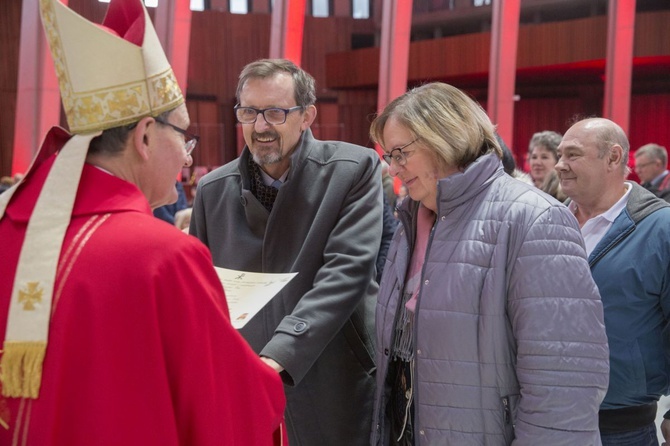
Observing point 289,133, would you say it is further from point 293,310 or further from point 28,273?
point 28,273

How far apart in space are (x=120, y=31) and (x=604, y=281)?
4.98 feet

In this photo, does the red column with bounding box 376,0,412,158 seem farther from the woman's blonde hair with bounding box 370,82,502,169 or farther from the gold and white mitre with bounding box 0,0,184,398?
the gold and white mitre with bounding box 0,0,184,398

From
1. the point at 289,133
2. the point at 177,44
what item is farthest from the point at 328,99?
the point at 289,133

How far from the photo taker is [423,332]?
172 cm

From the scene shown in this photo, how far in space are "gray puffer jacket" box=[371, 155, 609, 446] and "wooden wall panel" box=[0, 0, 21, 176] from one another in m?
12.7

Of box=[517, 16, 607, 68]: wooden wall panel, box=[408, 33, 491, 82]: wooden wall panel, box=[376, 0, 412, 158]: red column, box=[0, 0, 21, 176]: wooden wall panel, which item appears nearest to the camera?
box=[376, 0, 412, 158]: red column

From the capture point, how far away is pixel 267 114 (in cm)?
207

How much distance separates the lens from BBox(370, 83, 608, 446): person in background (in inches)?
62.9

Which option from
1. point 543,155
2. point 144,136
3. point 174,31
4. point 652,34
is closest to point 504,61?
point 652,34

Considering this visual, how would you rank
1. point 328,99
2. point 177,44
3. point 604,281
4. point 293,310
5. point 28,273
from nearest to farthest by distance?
point 28,273 < point 293,310 < point 604,281 < point 177,44 < point 328,99

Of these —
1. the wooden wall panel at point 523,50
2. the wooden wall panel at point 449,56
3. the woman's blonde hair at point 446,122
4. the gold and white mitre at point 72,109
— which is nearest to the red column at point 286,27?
the wooden wall panel at point 523,50

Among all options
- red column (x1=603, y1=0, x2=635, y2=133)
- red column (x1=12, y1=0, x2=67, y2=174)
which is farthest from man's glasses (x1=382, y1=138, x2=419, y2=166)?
red column (x1=603, y1=0, x2=635, y2=133)

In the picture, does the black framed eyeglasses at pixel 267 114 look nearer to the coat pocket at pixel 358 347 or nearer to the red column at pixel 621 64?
the coat pocket at pixel 358 347

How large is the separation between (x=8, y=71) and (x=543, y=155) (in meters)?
11.3
